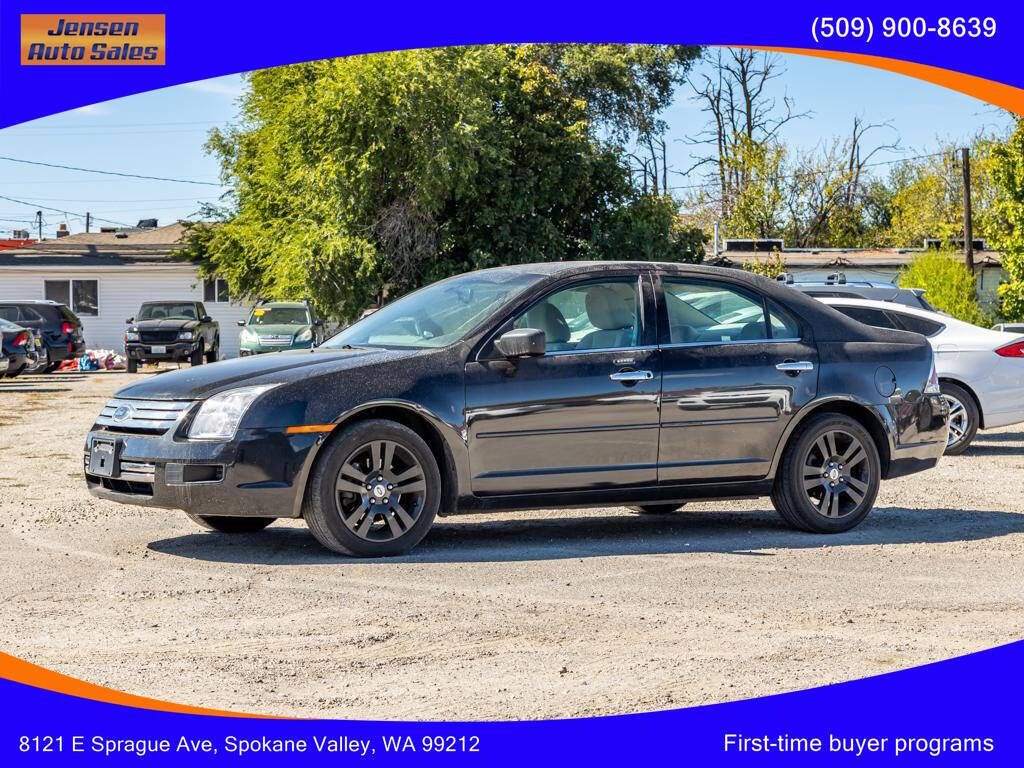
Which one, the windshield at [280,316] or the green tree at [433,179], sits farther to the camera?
the green tree at [433,179]

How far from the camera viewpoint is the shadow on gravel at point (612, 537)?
8000 mm

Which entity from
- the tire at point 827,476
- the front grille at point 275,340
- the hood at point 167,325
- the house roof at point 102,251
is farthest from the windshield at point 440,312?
the house roof at point 102,251

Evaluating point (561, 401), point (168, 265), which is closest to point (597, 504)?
point (561, 401)

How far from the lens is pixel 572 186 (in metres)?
35.8

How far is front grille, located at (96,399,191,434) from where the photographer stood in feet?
25.0

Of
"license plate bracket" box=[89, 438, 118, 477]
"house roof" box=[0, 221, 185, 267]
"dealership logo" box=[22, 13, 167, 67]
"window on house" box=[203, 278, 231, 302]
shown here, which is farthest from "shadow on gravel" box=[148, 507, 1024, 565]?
"house roof" box=[0, 221, 185, 267]

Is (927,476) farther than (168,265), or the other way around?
(168,265)

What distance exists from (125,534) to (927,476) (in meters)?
7.11

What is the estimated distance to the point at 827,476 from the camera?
887 cm

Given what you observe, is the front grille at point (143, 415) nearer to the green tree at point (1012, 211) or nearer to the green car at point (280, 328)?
the green car at point (280, 328)

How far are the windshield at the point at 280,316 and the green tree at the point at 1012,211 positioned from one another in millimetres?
20065

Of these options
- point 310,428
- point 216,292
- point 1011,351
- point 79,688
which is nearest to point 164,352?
point 216,292

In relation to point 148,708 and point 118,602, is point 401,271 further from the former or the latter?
point 148,708

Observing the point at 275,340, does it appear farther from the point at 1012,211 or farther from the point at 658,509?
the point at 658,509
